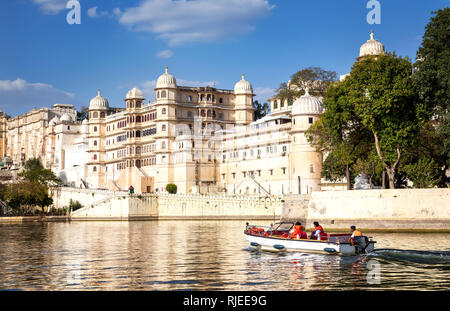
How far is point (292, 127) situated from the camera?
7019 centimetres

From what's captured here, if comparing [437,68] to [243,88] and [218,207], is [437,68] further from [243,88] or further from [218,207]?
[243,88]

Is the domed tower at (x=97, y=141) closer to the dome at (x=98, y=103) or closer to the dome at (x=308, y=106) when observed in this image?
the dome at (x=98, y=103)

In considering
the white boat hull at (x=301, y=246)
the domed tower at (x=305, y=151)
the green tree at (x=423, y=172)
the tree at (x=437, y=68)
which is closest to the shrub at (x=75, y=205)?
the domed tower at (x=305, y=151)

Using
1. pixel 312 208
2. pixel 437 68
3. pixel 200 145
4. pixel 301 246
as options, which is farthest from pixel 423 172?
pixel 200 145

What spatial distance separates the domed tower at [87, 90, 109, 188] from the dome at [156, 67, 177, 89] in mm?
21207

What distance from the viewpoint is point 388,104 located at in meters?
44.2

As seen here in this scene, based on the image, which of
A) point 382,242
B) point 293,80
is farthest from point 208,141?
point 382,242

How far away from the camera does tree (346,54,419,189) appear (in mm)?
44625

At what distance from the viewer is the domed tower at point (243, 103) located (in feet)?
313

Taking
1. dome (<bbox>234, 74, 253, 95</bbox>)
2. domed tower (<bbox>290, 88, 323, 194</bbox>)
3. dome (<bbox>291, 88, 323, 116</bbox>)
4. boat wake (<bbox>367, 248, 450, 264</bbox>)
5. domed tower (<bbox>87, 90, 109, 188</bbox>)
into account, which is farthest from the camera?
domed tower (<bbox>87, 90, 109, 188</bbox>)

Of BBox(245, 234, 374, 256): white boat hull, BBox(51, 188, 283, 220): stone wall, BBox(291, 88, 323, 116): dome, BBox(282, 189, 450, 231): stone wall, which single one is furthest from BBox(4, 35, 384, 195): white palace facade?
BBox(245, 234, 374, 256): white boat hull

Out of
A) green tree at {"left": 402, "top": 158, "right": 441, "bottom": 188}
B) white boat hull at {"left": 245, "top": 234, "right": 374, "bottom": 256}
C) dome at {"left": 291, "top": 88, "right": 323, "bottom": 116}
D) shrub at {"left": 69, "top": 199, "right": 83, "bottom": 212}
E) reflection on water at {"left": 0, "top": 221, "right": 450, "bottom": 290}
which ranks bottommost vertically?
reflection on water at {"left": 0, "top": 221, "right": 450, "bottom": 290}

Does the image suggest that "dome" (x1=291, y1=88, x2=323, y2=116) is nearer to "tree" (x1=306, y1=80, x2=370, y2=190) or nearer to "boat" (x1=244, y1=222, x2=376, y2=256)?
"tree" (x1=306, y1=80, x2=370, y2=190)
